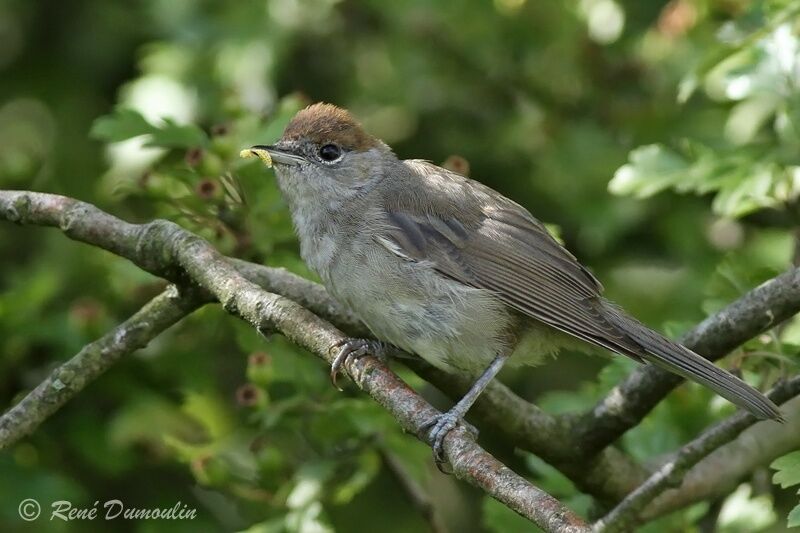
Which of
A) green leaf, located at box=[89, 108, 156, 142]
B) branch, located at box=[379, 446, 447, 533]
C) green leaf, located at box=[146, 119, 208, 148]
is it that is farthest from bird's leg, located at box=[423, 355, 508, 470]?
green leaf, located at box=[89, 108, 156, 142]

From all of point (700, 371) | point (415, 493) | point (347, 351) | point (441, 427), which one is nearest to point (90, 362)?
point (347, 351)

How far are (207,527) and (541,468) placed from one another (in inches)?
59.1

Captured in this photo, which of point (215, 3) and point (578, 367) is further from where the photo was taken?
point (578, 367)

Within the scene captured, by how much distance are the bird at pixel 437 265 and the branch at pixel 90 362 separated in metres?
0.59

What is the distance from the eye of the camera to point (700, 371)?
359 cm

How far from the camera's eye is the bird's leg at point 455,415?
130 inches

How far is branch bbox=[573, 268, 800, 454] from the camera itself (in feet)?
11.0

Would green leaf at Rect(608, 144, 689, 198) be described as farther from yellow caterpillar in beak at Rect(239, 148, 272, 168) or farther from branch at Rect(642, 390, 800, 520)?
yellow caterpillar in beak at Rect(239, 148, 272, 168)

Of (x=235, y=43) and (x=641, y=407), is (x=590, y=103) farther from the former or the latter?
(x=641, y=407)

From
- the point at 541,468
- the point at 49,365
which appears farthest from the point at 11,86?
the point at 541,468

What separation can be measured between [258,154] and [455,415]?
1.46m

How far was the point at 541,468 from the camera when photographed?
4.25 m

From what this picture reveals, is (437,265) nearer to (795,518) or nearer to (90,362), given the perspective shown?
(90,362)

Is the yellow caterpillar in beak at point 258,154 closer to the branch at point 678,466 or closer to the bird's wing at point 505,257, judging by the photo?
the bird's wing at point 505,257
